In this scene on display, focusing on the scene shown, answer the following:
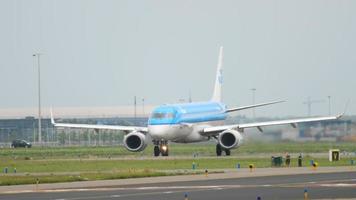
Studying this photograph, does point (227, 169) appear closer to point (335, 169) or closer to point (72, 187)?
point (335, 169)

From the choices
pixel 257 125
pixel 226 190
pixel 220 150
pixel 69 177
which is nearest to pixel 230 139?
pixel 220 150

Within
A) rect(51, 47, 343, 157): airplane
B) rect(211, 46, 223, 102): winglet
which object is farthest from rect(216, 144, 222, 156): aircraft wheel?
rect(211, 46, 223, 102): winglet

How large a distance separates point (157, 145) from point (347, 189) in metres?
49.1

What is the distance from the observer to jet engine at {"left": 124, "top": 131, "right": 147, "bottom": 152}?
336 ft

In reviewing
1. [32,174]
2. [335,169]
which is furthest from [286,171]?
[32,174]

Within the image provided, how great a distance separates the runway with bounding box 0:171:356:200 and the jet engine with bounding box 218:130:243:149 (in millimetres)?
34902

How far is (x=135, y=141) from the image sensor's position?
10344cm

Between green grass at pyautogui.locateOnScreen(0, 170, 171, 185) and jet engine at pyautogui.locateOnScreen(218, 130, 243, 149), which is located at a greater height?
jet engine at pyautogui.locateOnScreen(218, 130, 243, 149)

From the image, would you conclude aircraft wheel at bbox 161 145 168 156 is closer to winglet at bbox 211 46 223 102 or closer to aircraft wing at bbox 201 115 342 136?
aircraft wing at bbox 201 115 342 136

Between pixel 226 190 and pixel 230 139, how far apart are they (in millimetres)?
45976

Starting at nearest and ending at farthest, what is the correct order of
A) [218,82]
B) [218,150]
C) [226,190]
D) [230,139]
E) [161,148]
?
[226,190]
[230,139]
[161,148]
[218,150]
[218,82]

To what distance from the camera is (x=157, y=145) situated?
3974 inches

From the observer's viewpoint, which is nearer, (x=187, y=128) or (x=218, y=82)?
(x=187, y=128)

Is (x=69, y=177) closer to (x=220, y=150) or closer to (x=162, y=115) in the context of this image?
(x=162, y=115)
